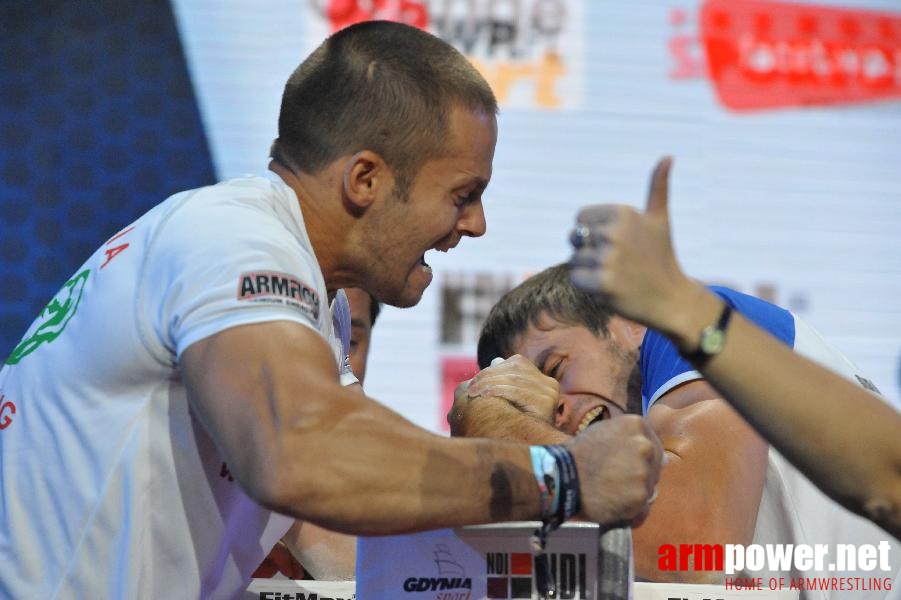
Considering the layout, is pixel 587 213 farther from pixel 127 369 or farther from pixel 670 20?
pixel 670 20

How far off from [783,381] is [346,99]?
1.11m

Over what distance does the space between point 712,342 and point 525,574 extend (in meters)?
0.62

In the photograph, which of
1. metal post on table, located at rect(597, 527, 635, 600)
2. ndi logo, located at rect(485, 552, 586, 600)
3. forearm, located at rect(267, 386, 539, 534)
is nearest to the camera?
forearm, located at rect(267, 386, 539, 534)

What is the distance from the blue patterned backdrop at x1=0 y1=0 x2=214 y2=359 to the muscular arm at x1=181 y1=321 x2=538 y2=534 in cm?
440

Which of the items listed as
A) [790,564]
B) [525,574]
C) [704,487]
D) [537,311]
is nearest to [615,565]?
[525,574]

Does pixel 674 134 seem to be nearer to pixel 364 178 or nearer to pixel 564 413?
pixel 564 413

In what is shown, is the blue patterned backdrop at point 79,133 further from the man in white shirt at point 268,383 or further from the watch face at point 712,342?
the watch face at point 712,342

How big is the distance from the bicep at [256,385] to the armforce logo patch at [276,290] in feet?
0.15

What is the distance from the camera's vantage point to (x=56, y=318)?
2.03 m

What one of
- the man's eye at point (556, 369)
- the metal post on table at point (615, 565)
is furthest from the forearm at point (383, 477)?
the man's eye at point (556, 369)

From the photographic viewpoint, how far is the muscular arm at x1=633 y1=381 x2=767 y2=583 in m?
2.27

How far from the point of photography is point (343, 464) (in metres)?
1.55

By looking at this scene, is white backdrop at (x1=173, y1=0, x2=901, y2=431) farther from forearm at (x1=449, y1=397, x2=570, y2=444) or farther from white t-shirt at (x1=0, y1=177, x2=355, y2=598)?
white t-shirt at (x1=0, y1=177, x2=355, y2=598)

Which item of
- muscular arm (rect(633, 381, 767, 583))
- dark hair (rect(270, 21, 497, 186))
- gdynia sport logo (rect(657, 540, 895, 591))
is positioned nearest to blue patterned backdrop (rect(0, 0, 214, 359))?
dark hair (rect(270, 21, 497, 186))
